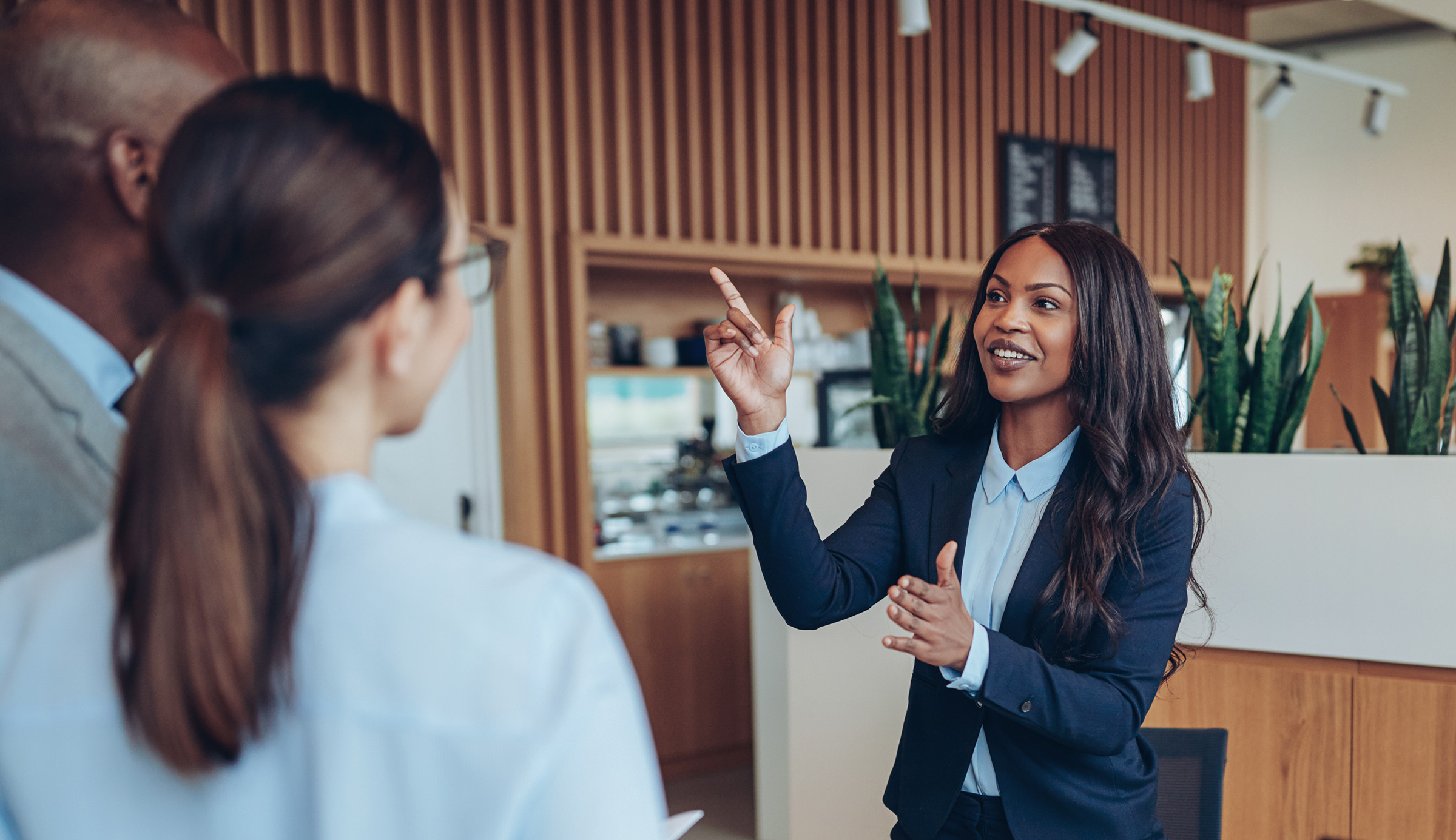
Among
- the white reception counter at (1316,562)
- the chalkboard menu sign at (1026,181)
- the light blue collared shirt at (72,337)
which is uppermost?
the chalkboard menu sign at (1026,181)

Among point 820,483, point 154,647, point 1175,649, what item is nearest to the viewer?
point 154,647

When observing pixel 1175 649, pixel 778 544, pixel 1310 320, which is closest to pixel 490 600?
pixel 778 544

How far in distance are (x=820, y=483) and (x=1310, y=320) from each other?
1252 mm

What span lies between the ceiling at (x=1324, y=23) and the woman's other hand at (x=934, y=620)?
20.5 ft

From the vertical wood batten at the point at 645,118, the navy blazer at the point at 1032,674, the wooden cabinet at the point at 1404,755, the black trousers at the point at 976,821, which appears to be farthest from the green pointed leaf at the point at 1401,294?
the vertical wood batten at the point at 645,118

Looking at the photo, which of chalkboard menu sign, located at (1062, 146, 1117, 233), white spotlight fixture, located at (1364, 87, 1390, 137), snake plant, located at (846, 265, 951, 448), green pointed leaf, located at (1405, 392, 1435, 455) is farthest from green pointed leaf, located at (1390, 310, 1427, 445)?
white spotlight fixture, located at (1364, 87, 1390, 137)

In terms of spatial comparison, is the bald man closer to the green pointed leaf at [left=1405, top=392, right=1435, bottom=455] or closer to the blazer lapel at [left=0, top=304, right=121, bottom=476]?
the blazer lapel at [left=0, top=304, right=121, bottom=476]

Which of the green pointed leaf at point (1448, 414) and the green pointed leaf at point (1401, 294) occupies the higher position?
the green pointed leaf at point (1401, 294)

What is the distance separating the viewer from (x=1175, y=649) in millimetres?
1709

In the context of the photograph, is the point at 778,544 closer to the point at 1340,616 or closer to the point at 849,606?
the point at 849,606

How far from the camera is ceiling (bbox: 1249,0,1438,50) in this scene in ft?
20.4

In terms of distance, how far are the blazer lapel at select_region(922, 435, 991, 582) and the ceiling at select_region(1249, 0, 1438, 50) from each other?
587 centimetres

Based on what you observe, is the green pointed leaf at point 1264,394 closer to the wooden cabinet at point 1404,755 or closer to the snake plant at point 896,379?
the wooden cabinet at point 1404,755

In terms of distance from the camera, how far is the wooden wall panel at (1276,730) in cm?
207
